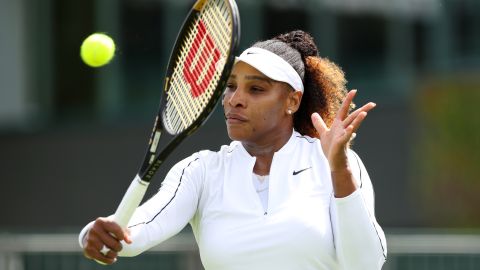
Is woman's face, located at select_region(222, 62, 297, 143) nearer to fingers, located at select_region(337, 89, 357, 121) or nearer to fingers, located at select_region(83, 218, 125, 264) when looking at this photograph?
fingers, located at select_region(337, 89, 357, 121)

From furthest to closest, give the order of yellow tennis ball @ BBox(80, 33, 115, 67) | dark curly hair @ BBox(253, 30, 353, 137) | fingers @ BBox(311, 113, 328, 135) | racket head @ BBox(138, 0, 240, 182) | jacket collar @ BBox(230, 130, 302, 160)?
yellow tennis ball @ BBox(80, 33, 115, 67) → dark curly hair @ BBox(253, 30, 353, 137) → jacket collar @ BBox(230, 130, 302, 160) → fingers @ BBox(311, 113, 328, 135) → racket head @ BBox(138, 0, 240, 182)

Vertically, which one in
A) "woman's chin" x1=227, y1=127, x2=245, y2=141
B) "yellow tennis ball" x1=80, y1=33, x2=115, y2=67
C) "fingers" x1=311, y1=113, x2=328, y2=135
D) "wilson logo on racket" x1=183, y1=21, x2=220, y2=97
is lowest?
"woman's chin" x1=227, y1=127, x2=245, y2=141

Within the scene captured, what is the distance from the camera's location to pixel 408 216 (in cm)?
1180

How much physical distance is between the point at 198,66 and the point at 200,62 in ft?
0.05

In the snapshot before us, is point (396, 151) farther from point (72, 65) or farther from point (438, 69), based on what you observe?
point (72, 65)

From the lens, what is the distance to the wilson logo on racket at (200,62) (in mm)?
4125

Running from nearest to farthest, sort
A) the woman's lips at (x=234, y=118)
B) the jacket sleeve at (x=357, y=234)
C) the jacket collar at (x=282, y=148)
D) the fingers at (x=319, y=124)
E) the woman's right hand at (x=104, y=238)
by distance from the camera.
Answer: the woman's right hand at (x=104, y=238) < the jacket sleeve at (x=357, y=234) < the fingers at (x=319, y=124) < the woman's lips at (x=234, y=118) < the jacket collar at (x=282, y=148)

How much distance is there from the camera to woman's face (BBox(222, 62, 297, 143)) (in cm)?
432

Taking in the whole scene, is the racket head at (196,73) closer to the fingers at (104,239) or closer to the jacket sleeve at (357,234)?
the fingers at (104,239)

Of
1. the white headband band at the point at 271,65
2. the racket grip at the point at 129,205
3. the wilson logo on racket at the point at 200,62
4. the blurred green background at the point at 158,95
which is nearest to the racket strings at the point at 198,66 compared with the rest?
the wilson logo on racket at the point at 200,62

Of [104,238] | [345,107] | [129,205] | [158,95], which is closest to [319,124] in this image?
[345,107]

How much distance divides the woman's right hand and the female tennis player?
1 cm

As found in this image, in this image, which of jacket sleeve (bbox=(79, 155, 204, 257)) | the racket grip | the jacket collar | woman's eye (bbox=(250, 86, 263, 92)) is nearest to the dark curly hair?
the jacket collar

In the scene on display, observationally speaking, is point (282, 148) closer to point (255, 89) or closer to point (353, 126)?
point (255, 89)
